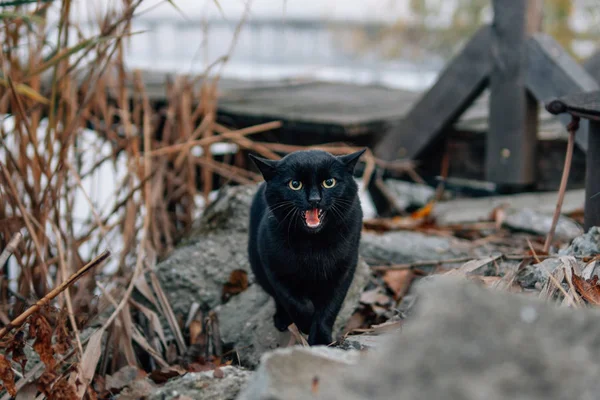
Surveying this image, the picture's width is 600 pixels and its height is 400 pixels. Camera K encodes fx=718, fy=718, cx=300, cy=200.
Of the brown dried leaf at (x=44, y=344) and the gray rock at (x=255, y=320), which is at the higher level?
the brown dried leaf at (x=44, y=344)

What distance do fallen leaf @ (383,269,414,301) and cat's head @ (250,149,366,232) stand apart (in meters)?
0.76

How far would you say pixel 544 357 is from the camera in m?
0.98

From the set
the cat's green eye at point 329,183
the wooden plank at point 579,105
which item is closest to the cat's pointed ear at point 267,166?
the cat's green eye at point 329,183

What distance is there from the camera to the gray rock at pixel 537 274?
2035mm

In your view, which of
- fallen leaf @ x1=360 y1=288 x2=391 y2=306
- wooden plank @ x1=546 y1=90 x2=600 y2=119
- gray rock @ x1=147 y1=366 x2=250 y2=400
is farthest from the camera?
fallen leaf @ x1=360 y1=288 x2=391 y2=306

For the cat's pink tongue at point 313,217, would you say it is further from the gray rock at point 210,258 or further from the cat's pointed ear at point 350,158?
the gray rock at point 210,258

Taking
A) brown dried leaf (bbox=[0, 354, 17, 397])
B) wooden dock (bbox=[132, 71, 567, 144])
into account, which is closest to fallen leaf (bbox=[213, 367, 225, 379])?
brown dried leaf (bbox=[0, 354, 17, 397])

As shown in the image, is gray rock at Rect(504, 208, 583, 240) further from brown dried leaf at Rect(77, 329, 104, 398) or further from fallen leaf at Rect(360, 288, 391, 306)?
brown dried leaf at Rect(77, 329, 104, 398)

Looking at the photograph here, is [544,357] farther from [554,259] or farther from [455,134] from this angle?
[455,134]

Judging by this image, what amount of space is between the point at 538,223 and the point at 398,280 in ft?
3.63

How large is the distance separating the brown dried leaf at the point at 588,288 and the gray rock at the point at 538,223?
154 centimetres

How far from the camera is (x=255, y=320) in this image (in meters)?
2.61

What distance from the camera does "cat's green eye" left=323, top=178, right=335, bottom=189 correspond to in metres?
2.07

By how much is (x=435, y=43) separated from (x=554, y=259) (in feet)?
22.2
